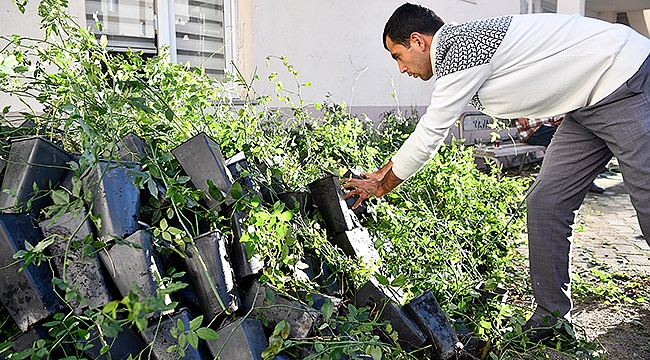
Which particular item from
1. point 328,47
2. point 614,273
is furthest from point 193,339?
point 328,47

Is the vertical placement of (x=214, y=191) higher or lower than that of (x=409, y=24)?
lower

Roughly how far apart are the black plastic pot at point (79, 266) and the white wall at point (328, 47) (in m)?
3.32

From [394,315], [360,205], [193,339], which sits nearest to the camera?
[193,339]

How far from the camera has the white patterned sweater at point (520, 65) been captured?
266 cm

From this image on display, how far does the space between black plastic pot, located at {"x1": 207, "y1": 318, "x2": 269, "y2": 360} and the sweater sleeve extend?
113 centimetres

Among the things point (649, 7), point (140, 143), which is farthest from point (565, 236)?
point (649, 7)

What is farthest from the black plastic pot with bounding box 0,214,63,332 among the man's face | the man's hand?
the man's face

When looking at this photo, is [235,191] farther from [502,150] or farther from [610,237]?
[502,150]

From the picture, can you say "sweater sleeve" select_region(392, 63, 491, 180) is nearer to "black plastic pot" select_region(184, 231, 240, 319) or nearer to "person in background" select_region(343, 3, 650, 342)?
"person in background" select_region(343, 3, 650, 342)

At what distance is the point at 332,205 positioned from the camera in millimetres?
2895

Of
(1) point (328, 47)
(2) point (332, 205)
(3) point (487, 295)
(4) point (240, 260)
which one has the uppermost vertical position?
(1) point (328, 47)

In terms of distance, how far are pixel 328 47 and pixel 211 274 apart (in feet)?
15.5

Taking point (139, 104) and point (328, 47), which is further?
point (328, 47)

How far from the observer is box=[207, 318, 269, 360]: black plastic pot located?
1.98 metres
